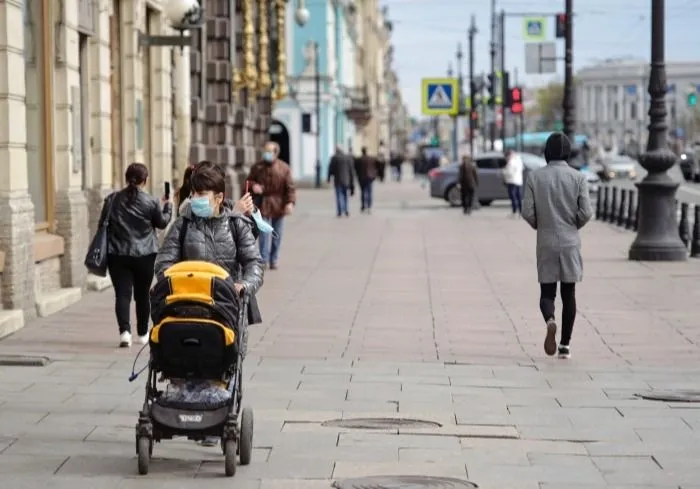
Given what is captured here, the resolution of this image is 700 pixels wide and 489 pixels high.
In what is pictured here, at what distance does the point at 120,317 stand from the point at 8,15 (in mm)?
2971

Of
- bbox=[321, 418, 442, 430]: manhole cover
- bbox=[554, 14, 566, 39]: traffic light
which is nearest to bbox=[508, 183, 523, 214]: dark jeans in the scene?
bbox=[554, 14, 566, 39]: traffic light

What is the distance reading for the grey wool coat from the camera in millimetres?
13422

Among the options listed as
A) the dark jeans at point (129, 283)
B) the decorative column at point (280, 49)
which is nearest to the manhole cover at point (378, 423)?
the dark jeans at point (129, 283)

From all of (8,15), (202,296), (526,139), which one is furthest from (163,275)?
(526,139)

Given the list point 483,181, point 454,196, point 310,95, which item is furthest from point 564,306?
point 310,95

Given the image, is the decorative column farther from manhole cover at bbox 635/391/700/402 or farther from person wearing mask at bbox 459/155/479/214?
manhole cover at bbox 635/391/700/402

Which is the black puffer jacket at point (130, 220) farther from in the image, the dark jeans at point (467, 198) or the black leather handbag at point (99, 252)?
the dark jeans at point (467, 198)

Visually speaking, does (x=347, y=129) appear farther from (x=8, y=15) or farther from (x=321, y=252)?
(x=8, y=15)

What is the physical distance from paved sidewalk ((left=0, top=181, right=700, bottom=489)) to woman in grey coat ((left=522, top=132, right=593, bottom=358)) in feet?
1.48

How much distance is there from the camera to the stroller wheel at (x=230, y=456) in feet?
27.3

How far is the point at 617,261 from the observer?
23.9m

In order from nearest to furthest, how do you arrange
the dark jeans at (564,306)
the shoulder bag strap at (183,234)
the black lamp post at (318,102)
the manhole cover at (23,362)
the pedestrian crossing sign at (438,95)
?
the shoulder bag strap at (183,234) < the manhole cover at (23,362) < the dark jeans at (564,306) < the pedestrian crossing sign at (438,95) < the black lamp post at (318,102)

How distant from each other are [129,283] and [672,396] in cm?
475

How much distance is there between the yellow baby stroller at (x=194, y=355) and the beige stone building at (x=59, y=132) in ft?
19.9
